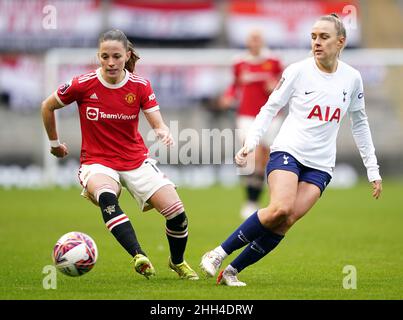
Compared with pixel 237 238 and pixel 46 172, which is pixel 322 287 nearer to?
pixel 237 238

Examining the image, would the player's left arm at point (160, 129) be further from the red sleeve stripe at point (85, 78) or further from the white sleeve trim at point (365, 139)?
the white sleeve trim at point (365, 139)

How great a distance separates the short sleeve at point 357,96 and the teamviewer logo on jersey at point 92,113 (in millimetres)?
2013

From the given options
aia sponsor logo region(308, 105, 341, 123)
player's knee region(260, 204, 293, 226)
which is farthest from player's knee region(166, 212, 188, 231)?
aia sponsor logo region(308, 105, 341, 123)

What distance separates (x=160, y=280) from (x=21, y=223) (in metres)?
5.66

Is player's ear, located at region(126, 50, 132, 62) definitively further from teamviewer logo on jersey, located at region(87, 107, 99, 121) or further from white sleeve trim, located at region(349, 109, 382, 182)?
white sleeve trim, located at region(349, 109, 382, 182)

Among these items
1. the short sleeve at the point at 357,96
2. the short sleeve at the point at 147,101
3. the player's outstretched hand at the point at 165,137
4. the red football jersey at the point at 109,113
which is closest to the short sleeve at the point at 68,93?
the red football jersey at the point at 109,113

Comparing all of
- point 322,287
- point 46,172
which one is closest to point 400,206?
point 46,172

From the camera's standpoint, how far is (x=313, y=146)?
7.33m

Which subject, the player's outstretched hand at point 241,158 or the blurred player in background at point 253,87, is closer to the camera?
the player's outstretched hand at point 241,158

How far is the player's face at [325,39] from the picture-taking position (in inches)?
286

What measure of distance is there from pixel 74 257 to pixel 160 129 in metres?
1.24

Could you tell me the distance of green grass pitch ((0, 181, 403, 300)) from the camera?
7.13 m
